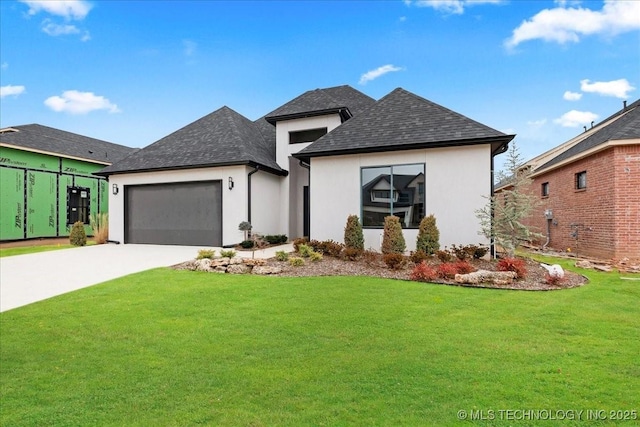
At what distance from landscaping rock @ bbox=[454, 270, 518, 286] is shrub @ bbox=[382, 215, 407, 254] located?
2.50 m

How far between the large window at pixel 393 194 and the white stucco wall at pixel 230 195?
174 inches

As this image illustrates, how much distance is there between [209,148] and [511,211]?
10841 mm

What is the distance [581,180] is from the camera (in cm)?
1111

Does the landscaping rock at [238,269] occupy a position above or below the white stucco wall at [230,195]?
below

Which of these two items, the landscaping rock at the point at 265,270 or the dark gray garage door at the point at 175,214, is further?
the dark gray garage door at the point at 175,214

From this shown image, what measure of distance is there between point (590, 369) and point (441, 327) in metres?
1.41

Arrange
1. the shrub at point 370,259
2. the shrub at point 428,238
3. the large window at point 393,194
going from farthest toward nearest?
the large window at point 393,194
the shrub at point 428,238
the shrub at point 370,259

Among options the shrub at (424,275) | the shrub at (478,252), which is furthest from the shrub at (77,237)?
the shrub at (478,252)

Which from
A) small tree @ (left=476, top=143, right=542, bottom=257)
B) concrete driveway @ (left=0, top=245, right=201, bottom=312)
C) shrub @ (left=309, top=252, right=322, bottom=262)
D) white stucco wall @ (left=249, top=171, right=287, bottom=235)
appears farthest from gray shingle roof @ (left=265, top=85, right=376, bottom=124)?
shrub @ (left=309, top=252, right=322, bottom=262)

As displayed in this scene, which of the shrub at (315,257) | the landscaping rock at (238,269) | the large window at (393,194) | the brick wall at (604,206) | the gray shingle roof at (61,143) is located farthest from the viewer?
the gray shingle roof at (61,143)

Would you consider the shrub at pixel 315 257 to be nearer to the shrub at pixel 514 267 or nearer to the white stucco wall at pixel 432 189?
the white stucco wall at pixel 432 189

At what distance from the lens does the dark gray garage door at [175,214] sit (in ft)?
39.6

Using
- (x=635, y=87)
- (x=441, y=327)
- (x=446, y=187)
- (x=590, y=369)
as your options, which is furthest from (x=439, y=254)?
(x=635, y=87)

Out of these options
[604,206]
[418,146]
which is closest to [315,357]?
[418,146]
